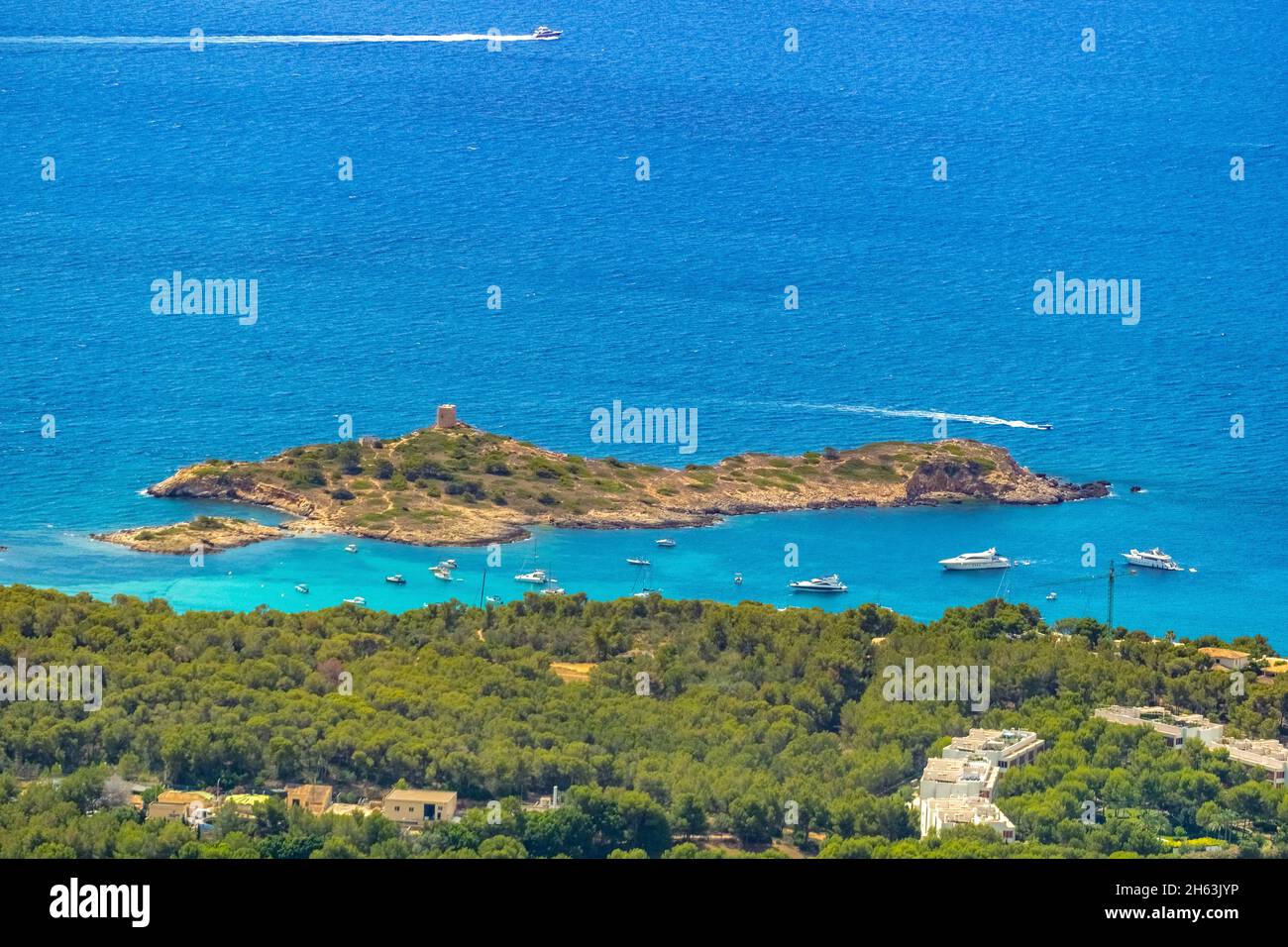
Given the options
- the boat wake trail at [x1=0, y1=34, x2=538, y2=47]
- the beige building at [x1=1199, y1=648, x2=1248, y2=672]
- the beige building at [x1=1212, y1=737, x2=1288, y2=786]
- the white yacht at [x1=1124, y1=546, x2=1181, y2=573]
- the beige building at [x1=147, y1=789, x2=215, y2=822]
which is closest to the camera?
the beige building at [x1=147, y1=789, x2=215, y2=822]

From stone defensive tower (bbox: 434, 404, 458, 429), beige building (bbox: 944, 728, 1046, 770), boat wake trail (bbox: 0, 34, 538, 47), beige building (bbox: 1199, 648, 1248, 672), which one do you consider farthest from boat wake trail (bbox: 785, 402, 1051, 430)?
boat wake trail (bbox: 0, 34, 538, 47)

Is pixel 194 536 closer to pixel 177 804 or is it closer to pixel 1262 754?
pixel 177 804

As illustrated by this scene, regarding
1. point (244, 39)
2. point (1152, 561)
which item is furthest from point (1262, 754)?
point (244, 39)

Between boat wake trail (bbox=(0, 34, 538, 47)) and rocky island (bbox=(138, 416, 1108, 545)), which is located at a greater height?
boat wake trail (bbox=(0, 34, 538, 47))

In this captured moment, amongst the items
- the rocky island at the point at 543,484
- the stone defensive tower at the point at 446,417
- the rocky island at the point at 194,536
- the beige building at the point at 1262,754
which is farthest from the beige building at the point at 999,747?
the stone defensive tower at the point at 446,417

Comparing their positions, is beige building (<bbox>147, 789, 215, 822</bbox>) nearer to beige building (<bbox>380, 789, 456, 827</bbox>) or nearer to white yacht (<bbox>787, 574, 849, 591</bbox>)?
beige building (<bbox>380, 789, 456, 827</bbox>)

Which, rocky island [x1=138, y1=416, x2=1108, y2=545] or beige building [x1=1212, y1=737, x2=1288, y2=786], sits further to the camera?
rocky island [x1=138, y1=416, x2=1108, y2=545]

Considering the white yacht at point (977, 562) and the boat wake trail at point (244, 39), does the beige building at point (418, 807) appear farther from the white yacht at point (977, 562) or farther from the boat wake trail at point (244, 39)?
the boat wake trail at point (244, 39)
